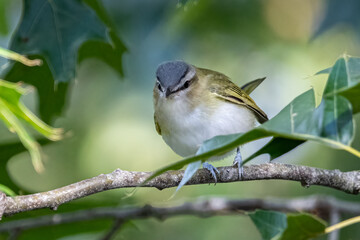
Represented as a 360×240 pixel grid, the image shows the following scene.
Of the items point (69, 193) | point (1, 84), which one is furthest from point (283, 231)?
point (1, 84)

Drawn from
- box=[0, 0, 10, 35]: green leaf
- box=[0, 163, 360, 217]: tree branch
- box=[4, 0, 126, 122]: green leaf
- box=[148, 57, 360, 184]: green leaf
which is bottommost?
box=[0, 163, 360, 217]: tree branch

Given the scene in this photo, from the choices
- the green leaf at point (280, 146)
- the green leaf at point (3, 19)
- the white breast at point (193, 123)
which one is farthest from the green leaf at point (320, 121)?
the green leaf at point (3, 19)

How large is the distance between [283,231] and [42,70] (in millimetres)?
1844

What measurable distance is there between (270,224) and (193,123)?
1.28 meters

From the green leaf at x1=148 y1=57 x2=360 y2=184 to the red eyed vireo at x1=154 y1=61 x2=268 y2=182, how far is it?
125 centimetres

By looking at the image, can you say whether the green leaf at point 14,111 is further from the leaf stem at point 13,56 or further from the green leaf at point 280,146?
the green leaf at point 280,146

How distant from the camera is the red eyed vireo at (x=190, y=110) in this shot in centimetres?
273

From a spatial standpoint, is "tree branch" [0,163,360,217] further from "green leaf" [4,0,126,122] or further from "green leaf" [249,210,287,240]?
"green leaf" [4,0,126,122]

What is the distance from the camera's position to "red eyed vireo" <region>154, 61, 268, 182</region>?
2.73 metres

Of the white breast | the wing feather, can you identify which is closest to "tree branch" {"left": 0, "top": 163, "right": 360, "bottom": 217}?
the white breast

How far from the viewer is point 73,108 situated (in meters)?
4.20

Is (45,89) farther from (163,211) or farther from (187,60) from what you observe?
(187,60)

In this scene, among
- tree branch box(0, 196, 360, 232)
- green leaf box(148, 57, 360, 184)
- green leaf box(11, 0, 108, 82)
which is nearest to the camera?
green leaf box(148, 57, 360, 184)

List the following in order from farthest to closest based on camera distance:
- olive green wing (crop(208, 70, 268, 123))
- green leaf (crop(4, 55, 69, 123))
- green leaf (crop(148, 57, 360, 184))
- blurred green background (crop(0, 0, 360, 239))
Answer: blurred green background (crop(0, 0, 360, 239)), olive green wing (crop(208, 70, 268, 123)), green leaf (crop(4, 55, 69, 123)), green leaf (crop(148, 57, 360, 184))
